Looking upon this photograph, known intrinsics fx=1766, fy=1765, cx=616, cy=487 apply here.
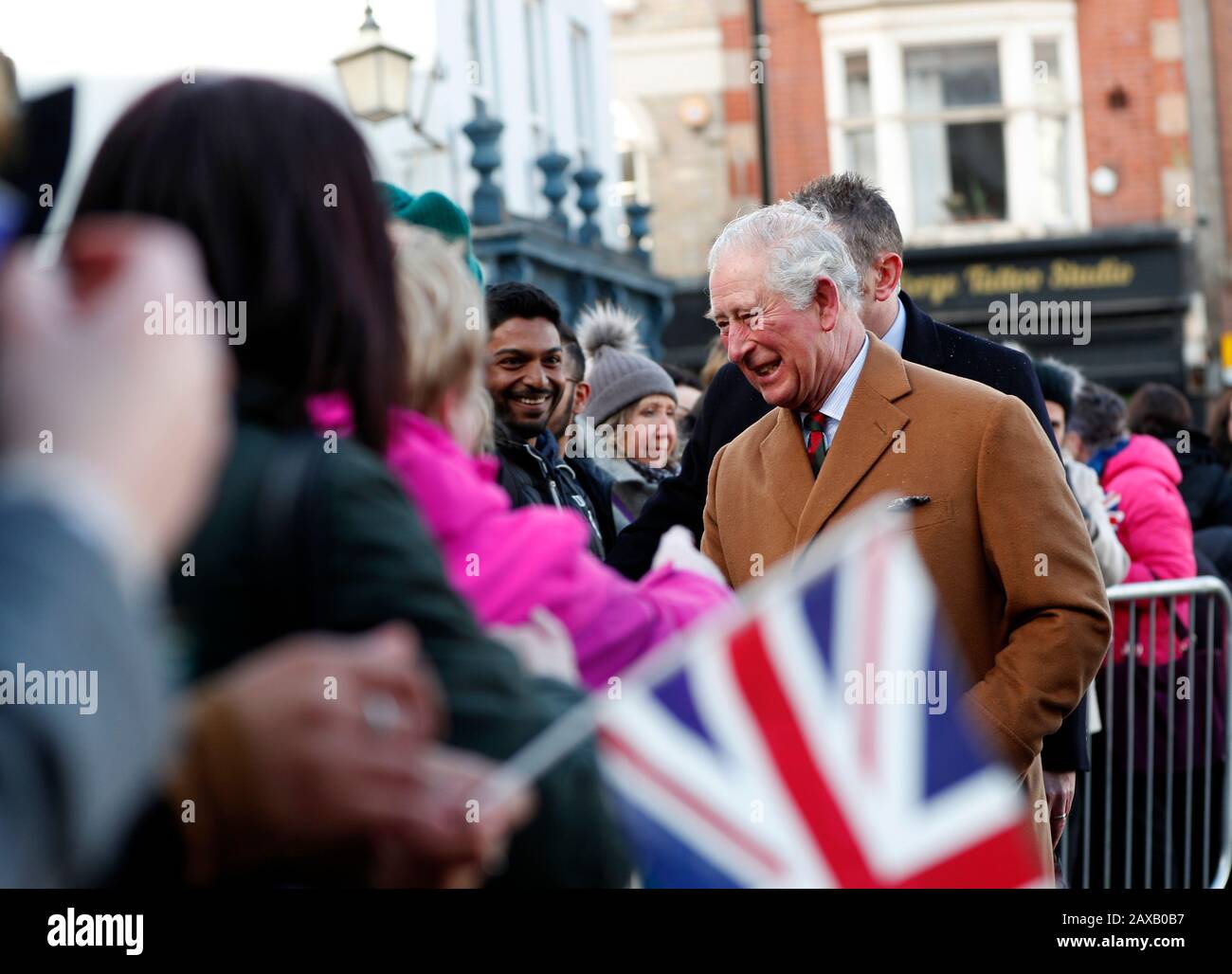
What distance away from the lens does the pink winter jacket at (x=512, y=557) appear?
74.4 inches

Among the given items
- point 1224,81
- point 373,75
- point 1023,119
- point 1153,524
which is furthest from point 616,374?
point 1224,81

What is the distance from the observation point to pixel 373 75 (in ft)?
32.6

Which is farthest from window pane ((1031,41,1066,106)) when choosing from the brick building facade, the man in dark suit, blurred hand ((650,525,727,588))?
blurred hand ((650,525,727,588))

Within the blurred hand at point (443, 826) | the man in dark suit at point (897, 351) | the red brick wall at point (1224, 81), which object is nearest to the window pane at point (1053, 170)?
the red brick wall at point (1224, 81)

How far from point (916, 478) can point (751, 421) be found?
2.87 feet

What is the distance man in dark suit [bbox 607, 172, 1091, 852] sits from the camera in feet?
13.8

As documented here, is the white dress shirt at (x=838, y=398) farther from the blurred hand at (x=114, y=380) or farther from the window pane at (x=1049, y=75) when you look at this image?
the window pane at (x=1049, y=75)

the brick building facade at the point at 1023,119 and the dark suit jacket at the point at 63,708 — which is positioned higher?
the brick building facade at the point at 1023,119

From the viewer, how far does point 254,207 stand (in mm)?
1659

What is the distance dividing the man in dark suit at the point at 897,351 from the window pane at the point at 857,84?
1515 cm
